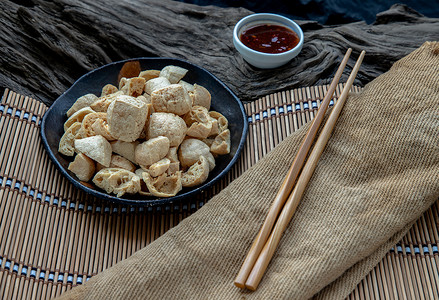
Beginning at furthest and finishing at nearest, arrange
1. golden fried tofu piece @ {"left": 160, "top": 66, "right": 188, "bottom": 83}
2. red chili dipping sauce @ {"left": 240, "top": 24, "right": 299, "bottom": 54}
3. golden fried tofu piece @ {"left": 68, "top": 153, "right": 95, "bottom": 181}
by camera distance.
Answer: red chili dipping sauce @ {"left": 240, "top": 24, "right": 299, "bottom": 54}
golden fried tofu piece @ {"left": 160, "top": 66, "right": 188, "bottom": 83}
golden fried tofu piece @ {"left": 68, "top": 153, "right": 95, "bottom": 181}

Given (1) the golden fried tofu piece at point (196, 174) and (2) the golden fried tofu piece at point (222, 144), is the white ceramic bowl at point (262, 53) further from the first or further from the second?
(1) the golden fried tofu piece at point (196, 174)

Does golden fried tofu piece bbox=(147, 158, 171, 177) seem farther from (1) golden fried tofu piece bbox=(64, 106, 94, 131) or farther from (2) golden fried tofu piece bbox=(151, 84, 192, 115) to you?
(1) golden fried tofu piece bbox=(64, 106, 94, 131)

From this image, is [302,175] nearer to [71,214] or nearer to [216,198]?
[216,198]

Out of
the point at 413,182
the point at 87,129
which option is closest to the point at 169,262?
the point at 87,129

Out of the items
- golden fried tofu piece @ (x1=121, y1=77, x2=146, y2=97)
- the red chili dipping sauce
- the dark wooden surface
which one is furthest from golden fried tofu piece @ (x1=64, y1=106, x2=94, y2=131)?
the red chili dipping sauce

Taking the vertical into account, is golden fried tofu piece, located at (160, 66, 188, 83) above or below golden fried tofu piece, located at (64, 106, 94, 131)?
above

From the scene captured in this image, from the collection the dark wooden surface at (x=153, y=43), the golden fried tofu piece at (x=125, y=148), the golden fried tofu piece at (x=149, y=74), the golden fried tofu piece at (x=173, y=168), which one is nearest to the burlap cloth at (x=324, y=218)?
the golden fried tofu piece at (x=173, y=168)
